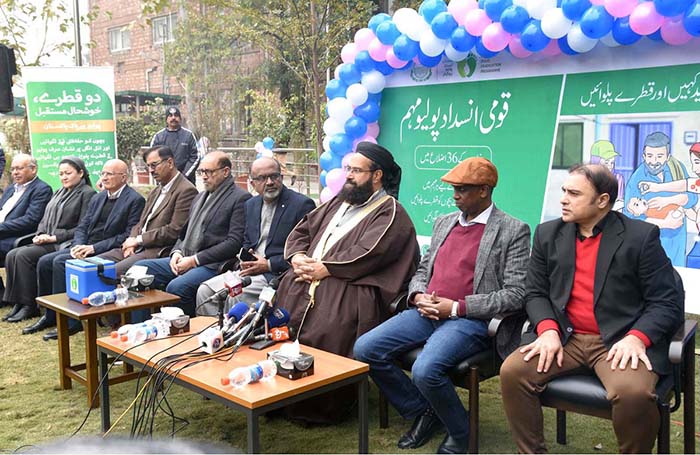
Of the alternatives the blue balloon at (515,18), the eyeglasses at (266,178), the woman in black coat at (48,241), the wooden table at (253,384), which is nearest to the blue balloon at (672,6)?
the blue balloon at (515,18)

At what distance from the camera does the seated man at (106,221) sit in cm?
611

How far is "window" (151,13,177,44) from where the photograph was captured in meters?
15.6

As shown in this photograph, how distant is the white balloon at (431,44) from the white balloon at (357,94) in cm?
82

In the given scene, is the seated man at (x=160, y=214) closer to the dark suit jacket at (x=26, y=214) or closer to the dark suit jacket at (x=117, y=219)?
the dark suit jacket at (x=117, y=219)

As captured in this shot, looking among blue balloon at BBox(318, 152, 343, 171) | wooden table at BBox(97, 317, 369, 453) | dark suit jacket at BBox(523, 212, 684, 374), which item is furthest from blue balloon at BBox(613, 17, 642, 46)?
wooden table at BBox(97, 317, 369, 453)

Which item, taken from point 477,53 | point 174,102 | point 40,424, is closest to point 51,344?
point 40,424

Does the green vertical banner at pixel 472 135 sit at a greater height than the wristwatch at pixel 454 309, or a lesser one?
greater

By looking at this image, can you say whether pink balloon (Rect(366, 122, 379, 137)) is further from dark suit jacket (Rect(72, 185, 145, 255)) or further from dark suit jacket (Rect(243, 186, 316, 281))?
dark suit jacket (Rect(72, 185, 145, 255))

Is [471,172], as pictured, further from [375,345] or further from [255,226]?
[255,226]

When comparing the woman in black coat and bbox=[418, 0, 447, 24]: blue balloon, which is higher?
bbox=[418, 0, 447, 24]: blue balloon

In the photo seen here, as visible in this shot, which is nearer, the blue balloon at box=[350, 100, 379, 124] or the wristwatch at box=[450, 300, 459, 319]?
the wristwatch at box=[450, 300, 459, 319]

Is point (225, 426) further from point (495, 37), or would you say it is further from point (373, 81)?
point (373, 81)

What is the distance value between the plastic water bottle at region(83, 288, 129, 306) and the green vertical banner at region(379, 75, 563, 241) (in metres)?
3.08

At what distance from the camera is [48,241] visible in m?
6.48
